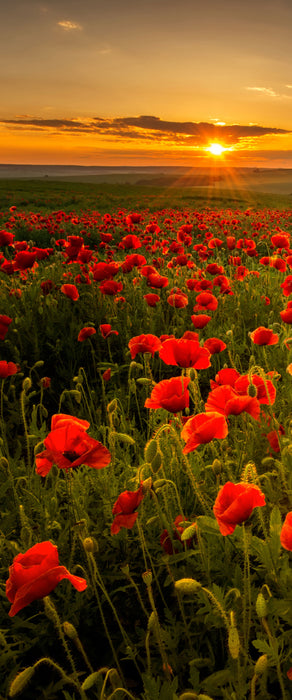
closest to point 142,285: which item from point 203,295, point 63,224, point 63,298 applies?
point 63,298

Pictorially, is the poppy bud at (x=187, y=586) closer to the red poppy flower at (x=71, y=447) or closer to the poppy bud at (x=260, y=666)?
the poppy bud at (x=260, y=666)

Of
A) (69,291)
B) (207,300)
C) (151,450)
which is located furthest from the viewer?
(69,291)

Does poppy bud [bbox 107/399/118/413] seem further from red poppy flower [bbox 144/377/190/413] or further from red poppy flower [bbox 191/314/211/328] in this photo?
red poppy flower [bbox 191/314/211/328]

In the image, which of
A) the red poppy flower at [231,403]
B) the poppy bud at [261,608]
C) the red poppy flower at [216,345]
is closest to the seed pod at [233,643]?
the poppy bud at [261,608]

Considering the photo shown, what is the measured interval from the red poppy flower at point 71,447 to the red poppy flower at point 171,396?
0.35m

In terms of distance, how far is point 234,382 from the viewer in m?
2.01

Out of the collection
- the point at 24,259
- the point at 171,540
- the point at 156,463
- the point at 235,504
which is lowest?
the point at 171,540

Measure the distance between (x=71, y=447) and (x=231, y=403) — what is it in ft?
1.99

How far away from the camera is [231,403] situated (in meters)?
1.64

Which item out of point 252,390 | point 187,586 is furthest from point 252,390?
point 187,586

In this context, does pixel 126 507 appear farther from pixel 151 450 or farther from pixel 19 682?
pixel 19 682

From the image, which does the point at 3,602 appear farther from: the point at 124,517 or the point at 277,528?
the point at 277,528

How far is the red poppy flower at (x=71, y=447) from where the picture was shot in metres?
1.37

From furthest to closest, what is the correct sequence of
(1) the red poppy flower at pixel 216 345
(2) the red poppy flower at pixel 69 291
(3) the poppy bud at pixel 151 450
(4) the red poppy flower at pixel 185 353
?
(2) the red poppy flower at pixel 69 291
(1) the red poppy flower at pixel 216 345
(4) the red poppy flower at pixel 185 353
(3) the poppy bud at pixel 151 450
